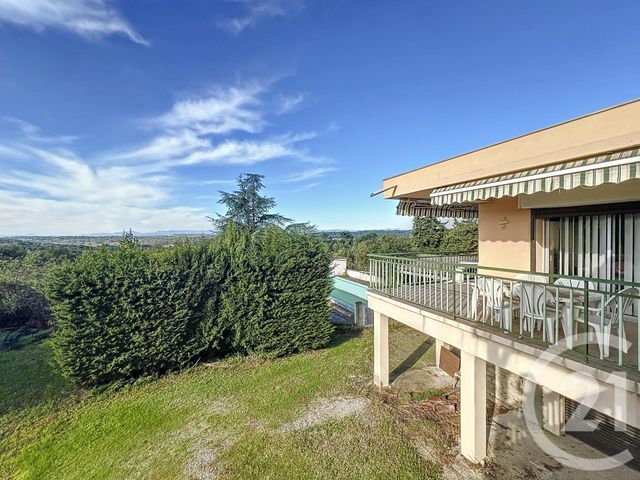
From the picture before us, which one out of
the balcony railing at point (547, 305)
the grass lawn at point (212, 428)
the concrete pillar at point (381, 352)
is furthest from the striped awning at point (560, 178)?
the grass lawn at point (212, 428)

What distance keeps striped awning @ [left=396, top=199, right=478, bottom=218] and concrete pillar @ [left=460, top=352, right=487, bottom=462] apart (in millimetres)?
5876

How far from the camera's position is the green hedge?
968 cm

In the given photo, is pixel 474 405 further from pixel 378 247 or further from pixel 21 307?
pixel 378 247

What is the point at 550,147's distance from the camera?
18.3 ft

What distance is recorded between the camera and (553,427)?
23.7ft

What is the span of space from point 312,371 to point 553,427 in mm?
7585

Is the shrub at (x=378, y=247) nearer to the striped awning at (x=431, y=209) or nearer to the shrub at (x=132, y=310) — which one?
the striped awning at (x=431, y=209)

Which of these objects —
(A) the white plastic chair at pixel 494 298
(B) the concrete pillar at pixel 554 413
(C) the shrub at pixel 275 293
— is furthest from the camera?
(C) the shrub at pixel 275 293

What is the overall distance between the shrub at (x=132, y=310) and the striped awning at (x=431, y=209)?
8317 millimetres

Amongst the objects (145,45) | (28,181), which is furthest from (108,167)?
(145,45)

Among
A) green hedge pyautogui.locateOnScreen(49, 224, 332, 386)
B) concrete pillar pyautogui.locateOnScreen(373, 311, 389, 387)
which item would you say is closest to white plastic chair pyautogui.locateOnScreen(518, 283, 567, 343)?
concrete pillar pyautogui.locateOnScreen(373, 311, 389, 387)

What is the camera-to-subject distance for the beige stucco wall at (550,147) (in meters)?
4.56

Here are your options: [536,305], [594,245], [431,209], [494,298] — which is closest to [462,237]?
[431,209]

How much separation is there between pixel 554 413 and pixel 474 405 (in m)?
3.16
